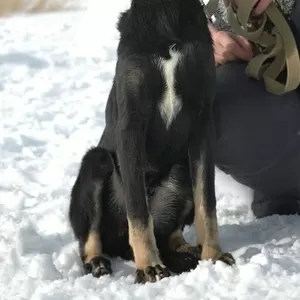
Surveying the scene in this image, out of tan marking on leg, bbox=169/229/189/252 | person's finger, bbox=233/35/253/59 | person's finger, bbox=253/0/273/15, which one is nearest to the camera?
tan marking on leg, bbox=169/229/189/252

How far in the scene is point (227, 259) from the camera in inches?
114

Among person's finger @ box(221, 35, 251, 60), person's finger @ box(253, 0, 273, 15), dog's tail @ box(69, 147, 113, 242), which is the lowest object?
dog's tail @ box(69, 147, 113, 242)

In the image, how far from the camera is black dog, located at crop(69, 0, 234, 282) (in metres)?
2.84

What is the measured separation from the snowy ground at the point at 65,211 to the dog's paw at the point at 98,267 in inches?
1.8

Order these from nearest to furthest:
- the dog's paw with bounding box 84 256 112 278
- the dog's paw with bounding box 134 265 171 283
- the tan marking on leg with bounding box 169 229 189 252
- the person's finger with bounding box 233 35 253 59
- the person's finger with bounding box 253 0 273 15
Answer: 1. the dog's paw with bounding box 134 265 171 283
2. the dog's paw with bounding box 84 256 112 278
3. the tan marking on leg with bounding box 169 229 189 252
4. the person's finger with bounding box 253 0 273 15
5. the person's finger with bounding box 233 35 253 59

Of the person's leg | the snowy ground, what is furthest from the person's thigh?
the snowy ground

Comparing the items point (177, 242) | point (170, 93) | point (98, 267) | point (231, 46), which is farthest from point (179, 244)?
point (231, 46)

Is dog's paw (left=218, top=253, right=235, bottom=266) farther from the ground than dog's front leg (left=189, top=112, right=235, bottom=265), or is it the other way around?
dog's front leg (left=189, top=112, right=235, bottom=265)

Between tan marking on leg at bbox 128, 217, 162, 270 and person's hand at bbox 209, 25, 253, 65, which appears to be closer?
tan marking on leg at bbox 128, 217, 162, 270

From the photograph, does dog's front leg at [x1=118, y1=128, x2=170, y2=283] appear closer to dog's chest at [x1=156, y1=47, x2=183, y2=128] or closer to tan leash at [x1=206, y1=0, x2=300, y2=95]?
dog's chest at [x1=156, y1=47, x2=183, y2=128]

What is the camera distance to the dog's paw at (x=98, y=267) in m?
2.95

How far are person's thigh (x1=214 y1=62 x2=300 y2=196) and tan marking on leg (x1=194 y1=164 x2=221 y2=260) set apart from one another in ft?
1.94

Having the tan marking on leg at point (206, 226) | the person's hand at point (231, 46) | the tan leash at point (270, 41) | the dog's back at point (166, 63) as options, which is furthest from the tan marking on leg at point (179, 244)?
the person's hand at point (231, 46)

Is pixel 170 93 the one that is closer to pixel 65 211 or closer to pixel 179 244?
pixel 179 244
